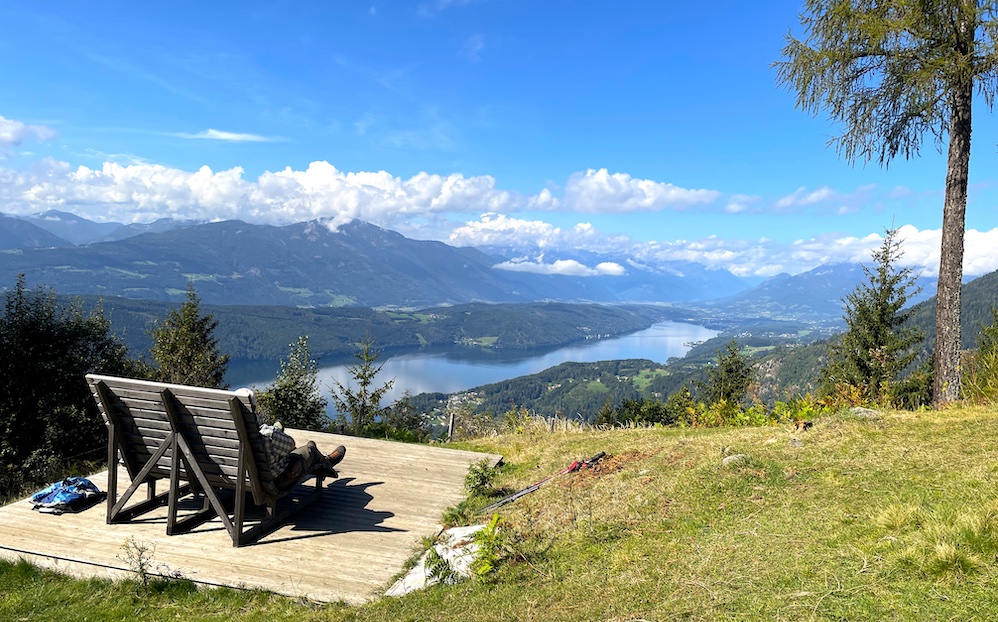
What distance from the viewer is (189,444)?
5.41m

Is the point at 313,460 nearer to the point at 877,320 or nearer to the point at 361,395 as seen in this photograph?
the point at 361,395

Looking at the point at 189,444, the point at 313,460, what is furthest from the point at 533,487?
the point at 189,444

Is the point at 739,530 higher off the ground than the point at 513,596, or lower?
higher

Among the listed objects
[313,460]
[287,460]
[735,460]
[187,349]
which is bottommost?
[187,349]

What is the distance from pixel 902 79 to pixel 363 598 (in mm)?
10319

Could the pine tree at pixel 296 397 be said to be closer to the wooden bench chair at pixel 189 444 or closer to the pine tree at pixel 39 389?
the pine tree at pixel 39 389

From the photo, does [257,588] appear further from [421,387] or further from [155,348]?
[421,387]

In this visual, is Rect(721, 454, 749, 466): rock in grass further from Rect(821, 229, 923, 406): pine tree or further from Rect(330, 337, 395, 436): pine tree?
Rect(821, 229, 923, 406): pine tree

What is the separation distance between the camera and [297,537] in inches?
223

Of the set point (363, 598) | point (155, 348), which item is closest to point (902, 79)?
point (363, 598)

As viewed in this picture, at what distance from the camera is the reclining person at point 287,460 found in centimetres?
535

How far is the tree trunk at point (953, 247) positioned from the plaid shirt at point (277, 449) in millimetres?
9623

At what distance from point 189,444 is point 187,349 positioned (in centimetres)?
2886

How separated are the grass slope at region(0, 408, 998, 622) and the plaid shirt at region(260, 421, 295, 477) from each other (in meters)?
1.20
